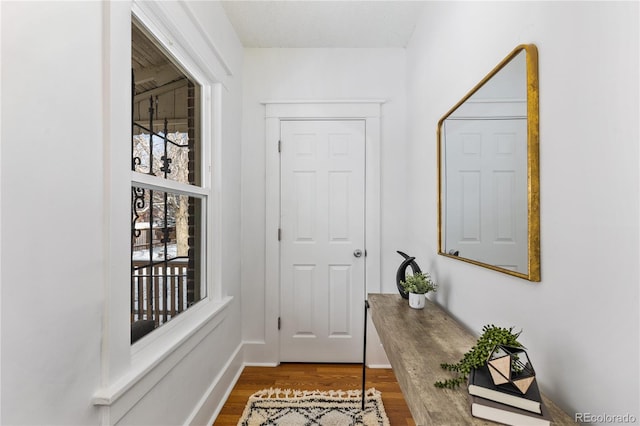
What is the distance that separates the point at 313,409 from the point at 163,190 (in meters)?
1.59

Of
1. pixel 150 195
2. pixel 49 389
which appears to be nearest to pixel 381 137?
pixel 150 195

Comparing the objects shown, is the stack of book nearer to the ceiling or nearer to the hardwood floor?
the hardwood floor

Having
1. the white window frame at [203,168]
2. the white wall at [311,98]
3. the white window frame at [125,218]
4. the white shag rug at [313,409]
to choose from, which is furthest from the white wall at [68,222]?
the white wall at [311,98]

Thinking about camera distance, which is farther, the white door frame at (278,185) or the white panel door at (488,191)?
the white door frame at (278,185)

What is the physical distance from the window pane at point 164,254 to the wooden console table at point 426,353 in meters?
1.05

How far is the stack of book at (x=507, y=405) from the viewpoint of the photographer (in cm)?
78

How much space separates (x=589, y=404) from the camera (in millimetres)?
827

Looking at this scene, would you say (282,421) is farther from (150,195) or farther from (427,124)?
(427,124)

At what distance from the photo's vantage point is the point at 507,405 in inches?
31.4

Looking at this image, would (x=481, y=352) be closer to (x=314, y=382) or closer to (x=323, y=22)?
(x=314, y=382)

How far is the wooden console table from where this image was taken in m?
0.85

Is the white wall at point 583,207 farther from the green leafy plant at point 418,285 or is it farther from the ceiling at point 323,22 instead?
the ceiling at point 323,22

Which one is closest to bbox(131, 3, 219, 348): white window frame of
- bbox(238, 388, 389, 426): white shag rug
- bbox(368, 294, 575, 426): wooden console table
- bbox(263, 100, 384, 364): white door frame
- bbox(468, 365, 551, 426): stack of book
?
bbox(263, 100, 384, 364): white door frame

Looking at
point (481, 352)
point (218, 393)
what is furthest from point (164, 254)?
point (481, 352)
